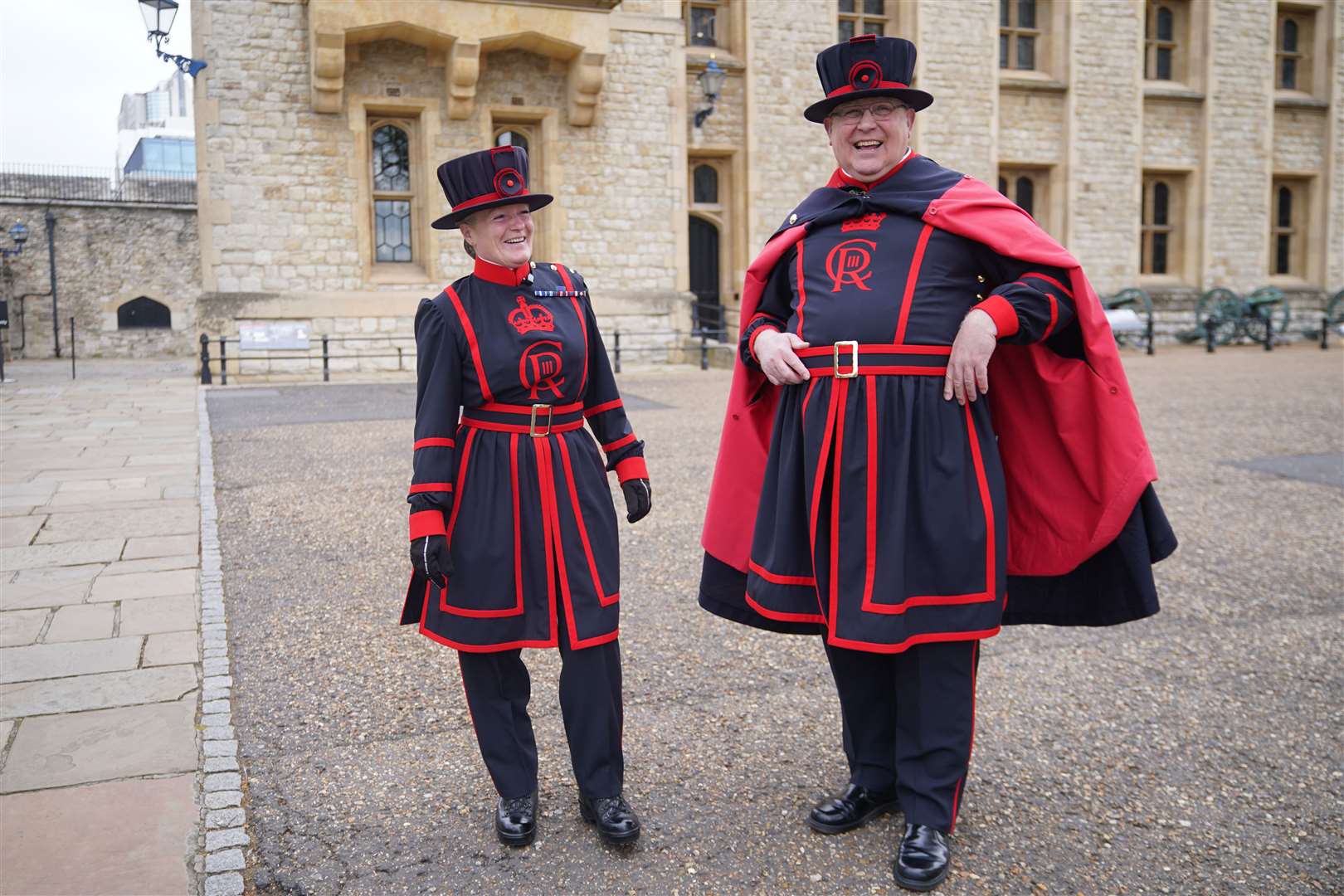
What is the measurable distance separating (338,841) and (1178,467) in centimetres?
678

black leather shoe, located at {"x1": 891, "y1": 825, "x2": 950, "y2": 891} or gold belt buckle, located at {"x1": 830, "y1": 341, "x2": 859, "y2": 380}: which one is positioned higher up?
gold belt buckle, located at {"x1": 830, "y1": 341, "x2": 859, "y2": 380}

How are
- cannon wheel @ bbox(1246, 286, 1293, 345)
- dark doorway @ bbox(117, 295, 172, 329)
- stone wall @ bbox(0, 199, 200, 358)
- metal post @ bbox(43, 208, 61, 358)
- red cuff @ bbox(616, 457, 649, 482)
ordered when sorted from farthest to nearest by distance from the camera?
dark doorway @ bbox(117, 295, 172, 329) < stone wall @ bbox(0, 199, 200, 358) < metal post @ bbox(43, 208, 61, 358) < cannon wheel @ bbox(1246, 286, 1293, 345) < red cuff @ bbox(616, 457, 649, 482)

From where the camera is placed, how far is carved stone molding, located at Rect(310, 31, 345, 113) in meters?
14.2

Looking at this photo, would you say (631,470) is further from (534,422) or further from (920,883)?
(920,883)

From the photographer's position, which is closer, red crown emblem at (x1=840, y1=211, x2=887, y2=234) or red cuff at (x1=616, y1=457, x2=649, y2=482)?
red crown emblem at (x1=840, y1=211, x2=887, y2=234)

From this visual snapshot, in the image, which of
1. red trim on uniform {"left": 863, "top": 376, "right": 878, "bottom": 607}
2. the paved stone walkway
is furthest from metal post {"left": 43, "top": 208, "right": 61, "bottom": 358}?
red trim on uniform {"left": 863, "top": 376, "right": 878, "bottom": 607}

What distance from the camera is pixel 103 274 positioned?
2475cm

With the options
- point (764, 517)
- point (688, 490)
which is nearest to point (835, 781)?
point (764, 517)

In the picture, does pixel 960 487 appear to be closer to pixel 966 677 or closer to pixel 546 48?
pixel 966 677

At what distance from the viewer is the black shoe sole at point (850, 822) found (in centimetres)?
280

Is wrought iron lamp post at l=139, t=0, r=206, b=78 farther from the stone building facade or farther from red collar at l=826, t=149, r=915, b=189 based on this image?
red collar at l=826, t=149, r=915, b=189

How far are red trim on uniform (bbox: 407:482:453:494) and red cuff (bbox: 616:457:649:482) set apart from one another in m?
0.45

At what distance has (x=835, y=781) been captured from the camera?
310 centimetres

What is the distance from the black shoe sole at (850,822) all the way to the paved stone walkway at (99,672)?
141cm
